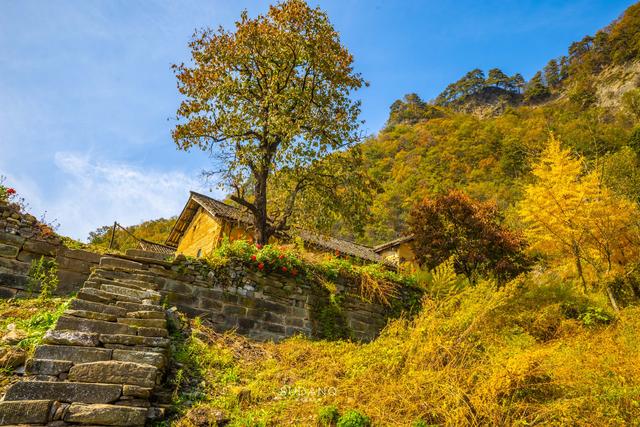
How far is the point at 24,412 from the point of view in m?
3.74

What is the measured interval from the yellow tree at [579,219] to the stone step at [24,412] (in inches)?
545

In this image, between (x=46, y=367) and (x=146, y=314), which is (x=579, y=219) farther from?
(x=46, y=367)

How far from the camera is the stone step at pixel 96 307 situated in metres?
5.29

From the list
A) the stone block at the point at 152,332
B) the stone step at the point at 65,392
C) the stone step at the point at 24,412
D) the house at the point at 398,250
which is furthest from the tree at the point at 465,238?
the stone step at the point at 24,412

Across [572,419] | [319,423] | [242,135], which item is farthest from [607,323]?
[242,135]

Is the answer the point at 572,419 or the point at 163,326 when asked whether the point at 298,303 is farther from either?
the point at 572,419

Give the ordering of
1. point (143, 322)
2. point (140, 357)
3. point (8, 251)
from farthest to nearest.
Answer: point (8, 251) → point (143, 322) → point (140, 357)

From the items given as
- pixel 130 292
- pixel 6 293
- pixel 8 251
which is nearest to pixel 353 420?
pixel 130 292

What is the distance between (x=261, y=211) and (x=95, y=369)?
885cm

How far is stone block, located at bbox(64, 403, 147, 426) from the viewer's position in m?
3.88

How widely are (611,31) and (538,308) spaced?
266 feet

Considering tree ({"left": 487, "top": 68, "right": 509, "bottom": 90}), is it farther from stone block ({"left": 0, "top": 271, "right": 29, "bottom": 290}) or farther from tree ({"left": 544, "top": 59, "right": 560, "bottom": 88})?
stone block ({"left": 0, "top": 271, "right": 29, "bottom": 290})

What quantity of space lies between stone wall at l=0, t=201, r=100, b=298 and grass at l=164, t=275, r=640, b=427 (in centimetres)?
298

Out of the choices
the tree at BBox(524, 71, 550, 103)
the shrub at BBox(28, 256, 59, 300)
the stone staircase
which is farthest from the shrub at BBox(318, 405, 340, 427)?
the tree at BBox(524, 71, 550, 103)
